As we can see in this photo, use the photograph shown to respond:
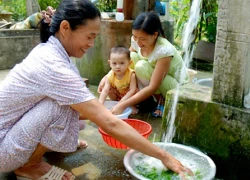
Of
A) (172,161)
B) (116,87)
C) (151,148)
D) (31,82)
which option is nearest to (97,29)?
(31,82)

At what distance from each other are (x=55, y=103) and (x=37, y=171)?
486 mm

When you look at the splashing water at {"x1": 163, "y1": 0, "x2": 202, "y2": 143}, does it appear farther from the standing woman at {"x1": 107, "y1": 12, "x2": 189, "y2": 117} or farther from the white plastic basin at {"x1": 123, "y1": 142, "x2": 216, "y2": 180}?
the white plastic basin at {"x1": 123, "y1": 142, "x2": 216, "y2": 180}

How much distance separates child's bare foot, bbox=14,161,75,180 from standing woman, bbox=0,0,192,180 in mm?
21

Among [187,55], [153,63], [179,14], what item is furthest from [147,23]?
[179,14]

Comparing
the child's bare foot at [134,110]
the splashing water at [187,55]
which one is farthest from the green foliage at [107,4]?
the child's bare foot at [134,110]

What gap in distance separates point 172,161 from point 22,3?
36.9 ft

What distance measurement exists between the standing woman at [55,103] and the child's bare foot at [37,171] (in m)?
0.02

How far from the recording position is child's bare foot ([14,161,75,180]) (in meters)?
1.93

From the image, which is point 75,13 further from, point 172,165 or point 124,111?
point 124,111

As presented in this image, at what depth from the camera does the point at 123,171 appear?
2.15m

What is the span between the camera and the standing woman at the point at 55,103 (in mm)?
1690

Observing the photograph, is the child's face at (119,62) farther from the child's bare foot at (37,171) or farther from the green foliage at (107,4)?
the green foliage at (107,4)

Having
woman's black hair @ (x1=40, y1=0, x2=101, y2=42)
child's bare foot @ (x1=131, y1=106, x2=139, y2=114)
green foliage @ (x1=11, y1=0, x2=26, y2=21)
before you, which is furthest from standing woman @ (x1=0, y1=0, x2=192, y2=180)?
green foliage @ (x1=11, y1=0, x2=26, y2=21)

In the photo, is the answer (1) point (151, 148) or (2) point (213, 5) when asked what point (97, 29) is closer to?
(1) point (151, 148)
